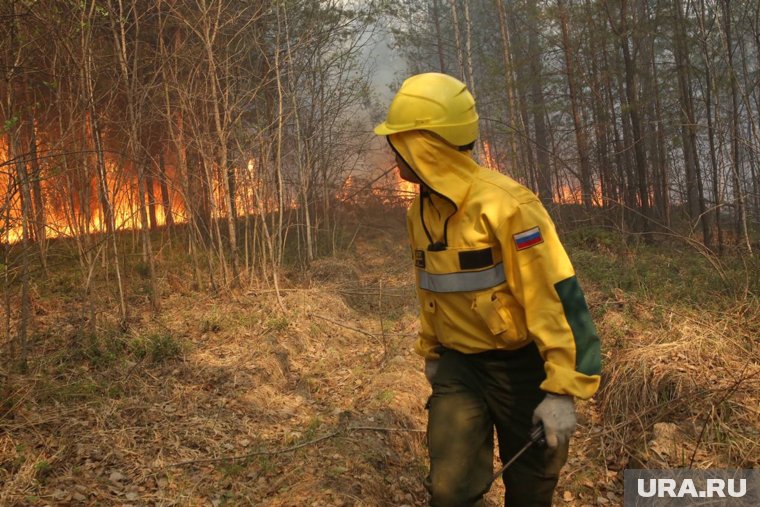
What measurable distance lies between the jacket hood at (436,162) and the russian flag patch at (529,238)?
29 cm

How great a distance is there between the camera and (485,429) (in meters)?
2.23

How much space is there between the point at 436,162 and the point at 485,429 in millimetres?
1085

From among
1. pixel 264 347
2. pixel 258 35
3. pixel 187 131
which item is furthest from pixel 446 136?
pixel 258 35

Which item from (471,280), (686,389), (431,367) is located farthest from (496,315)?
(686,389)

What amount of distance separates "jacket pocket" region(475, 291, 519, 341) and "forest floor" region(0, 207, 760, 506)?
1.86 m

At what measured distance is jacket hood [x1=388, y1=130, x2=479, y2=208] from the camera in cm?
216

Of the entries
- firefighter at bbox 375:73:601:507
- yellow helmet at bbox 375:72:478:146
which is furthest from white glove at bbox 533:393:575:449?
yellow helmet at bbox 375:72:478:146

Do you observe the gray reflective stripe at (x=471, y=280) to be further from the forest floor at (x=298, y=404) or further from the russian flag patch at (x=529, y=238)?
the forest floor at (x=298, y=404)

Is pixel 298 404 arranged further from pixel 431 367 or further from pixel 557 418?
pixel 557 418

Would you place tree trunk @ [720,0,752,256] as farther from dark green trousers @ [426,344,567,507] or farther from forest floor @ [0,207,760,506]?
dark green trousers @ [426,344,567,507]

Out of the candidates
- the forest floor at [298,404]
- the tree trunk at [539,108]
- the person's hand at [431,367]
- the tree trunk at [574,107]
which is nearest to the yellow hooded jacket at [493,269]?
the person's hand at [431,367]

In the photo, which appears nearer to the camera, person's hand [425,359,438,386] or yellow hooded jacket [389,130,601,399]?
yellow hooded jacket [389,130,601,399]

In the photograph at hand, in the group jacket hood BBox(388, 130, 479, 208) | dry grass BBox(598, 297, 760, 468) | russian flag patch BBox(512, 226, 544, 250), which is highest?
jacket hood BBox(388, 130, 479, 208)

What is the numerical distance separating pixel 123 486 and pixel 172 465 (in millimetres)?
345
